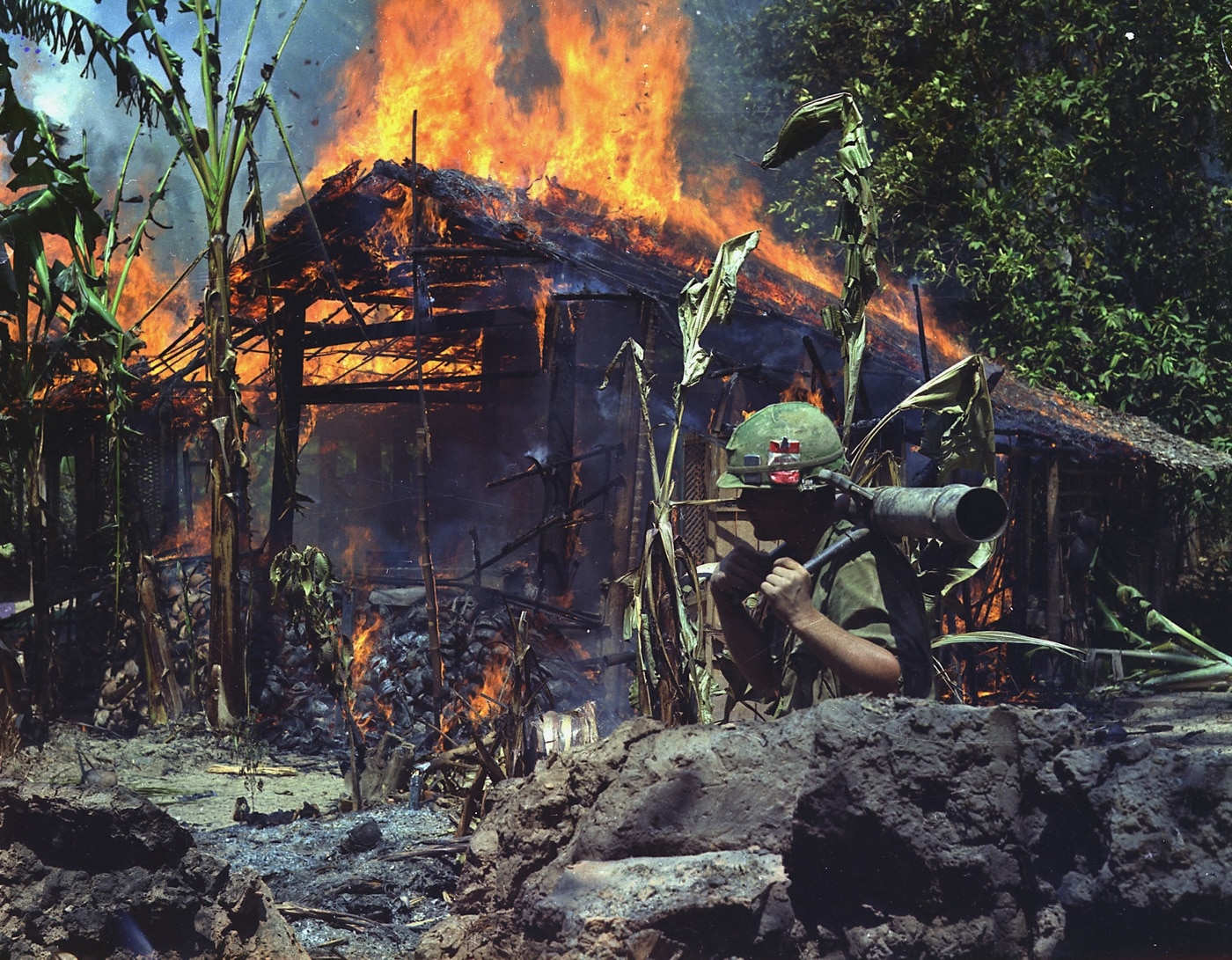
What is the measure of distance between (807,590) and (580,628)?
7435mm

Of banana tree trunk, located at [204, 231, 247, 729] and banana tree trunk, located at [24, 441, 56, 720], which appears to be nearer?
banana tree trunk, located at [24, 441, 56, 720]

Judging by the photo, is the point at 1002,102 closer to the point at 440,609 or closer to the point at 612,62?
the point at 612,62

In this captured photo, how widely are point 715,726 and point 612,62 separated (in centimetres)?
1359

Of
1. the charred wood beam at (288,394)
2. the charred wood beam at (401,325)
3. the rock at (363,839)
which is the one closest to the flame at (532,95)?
the charred wood beam at (401,325)

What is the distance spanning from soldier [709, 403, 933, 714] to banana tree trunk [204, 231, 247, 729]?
5.29 metres

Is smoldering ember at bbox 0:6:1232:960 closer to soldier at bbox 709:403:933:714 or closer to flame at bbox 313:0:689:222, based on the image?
soldier at bbox 709:403:933:714

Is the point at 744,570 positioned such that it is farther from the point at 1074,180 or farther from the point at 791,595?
the point at 1074,180

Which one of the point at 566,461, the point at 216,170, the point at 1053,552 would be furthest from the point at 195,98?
the point at 1053,552

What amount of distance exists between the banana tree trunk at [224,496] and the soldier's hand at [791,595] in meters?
5.64

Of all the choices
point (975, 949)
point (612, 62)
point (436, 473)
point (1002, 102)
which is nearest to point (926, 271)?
point (1002, 102)

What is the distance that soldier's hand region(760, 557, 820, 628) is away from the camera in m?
2.84

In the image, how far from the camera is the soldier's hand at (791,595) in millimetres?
2842

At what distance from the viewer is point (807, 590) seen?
2875 millimetres

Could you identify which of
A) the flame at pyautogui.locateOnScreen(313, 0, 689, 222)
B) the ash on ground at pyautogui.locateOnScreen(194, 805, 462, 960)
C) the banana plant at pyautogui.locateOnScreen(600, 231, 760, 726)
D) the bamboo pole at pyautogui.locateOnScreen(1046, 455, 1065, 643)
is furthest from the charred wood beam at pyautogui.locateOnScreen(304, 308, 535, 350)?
the banana plant at pyautogui.locateOnScreen(600, 231, 760, 726)
